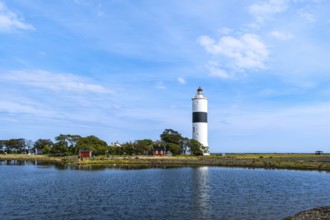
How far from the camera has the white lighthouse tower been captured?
110m

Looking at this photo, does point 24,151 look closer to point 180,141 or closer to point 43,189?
point 180,141

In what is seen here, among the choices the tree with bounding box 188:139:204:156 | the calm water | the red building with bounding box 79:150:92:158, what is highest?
the tree with bounding box 188:139:204:156

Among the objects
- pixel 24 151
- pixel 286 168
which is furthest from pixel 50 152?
pixel 286 168

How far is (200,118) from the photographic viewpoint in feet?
361

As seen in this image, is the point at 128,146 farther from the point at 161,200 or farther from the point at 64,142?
the point at 161,200

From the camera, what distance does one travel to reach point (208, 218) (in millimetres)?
25422

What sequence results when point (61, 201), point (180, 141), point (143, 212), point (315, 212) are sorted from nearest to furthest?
1. point (315, 212)
2. point (143, 212)
3. point (61, 201)
4. point (180, 141)

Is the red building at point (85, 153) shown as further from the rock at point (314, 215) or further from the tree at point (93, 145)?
the rock at point (314, 215)

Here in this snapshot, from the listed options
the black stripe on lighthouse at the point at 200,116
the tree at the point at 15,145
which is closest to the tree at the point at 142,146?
the black stripe on lighthouse at the point at 200,116

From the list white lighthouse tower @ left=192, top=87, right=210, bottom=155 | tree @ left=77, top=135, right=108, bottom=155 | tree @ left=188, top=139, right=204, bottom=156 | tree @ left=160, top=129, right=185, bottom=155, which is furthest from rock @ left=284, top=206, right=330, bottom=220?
tree @ left=77, top=135, right=108, bottom=155

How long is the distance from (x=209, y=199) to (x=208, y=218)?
897 cm

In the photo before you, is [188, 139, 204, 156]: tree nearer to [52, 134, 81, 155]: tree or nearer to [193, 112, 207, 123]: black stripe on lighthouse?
[193, 112, 207, 123]: black stripe on lighthouse

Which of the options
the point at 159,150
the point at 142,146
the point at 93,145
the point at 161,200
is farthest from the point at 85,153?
the point at 161,200

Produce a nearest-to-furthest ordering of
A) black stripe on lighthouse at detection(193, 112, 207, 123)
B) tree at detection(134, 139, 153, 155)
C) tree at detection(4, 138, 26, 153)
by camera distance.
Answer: black stripe on lighthouse at detection(193, 112, 207, 123) → tree at detection(134, 139, 153, 155) → tree at detection(4, 138, 26, 153)
